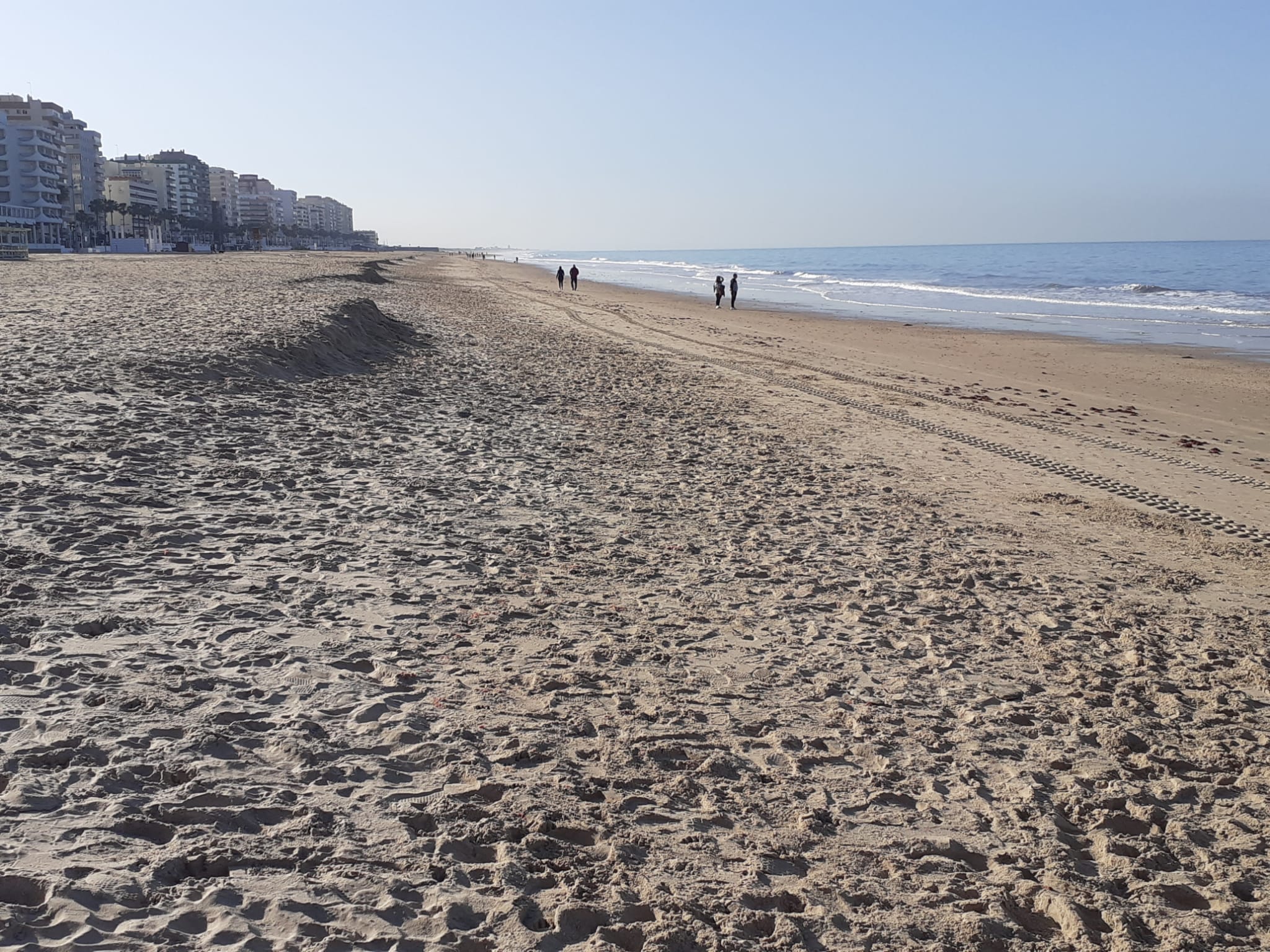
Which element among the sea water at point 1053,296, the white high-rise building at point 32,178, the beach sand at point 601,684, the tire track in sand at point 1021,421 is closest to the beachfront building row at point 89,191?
the white high-rise building at point 32,178

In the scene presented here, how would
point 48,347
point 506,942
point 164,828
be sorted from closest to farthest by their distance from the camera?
→ point 506,942 → point 164,828 → point 48,347

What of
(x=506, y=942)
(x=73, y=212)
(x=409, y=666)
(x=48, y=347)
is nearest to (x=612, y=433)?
(x=409, y=666)

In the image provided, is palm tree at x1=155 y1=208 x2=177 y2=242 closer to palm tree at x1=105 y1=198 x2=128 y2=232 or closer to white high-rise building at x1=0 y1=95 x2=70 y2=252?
palm tree at x1=105 y1=198 x2=128 y2=232

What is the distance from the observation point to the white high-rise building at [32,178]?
340ft

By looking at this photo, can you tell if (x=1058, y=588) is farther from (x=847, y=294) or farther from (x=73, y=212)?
(x=73, y=212)

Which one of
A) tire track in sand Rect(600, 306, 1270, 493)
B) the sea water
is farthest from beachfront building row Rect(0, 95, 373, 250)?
tire track in sand Rect(600, 306, 1270, 493)

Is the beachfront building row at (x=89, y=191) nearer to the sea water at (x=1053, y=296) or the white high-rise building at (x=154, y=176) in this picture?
the white high-rise building at (x=154, y=176)

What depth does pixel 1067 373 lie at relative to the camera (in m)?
18.3

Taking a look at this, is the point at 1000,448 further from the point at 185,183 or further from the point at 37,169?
the point at 185,183

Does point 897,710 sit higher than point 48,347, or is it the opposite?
point 48,347

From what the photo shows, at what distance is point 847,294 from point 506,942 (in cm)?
4872

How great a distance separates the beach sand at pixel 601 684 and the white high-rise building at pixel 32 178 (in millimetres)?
110026

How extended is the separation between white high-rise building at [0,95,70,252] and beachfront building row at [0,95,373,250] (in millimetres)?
97

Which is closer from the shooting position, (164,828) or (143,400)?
(164,828)
